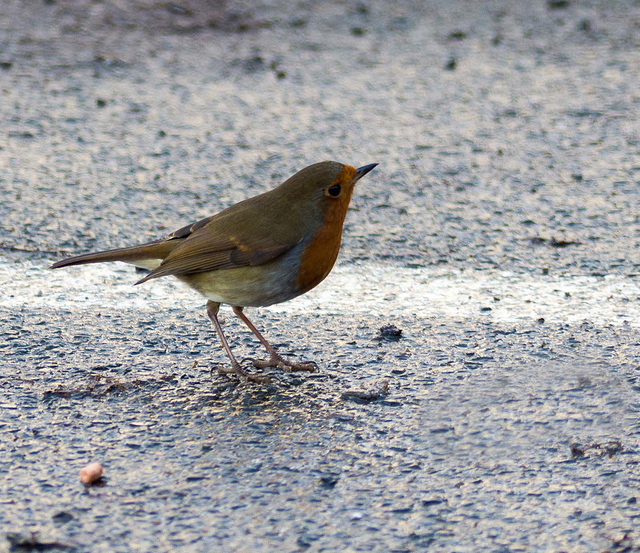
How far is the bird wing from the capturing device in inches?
154

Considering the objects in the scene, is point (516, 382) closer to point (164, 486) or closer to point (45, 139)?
point (164, 486)

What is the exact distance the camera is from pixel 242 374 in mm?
3762

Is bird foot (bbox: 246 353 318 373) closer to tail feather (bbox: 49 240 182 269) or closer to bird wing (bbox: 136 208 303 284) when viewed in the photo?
bird wing (bbox: 136 208 303 284)

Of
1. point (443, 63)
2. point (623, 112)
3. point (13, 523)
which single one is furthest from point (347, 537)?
point (443, 63)

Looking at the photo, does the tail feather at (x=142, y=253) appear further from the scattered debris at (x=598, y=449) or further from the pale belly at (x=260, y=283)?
the scattered debris at (x=598, y=449)

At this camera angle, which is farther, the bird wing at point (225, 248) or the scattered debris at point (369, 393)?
the bird wing at point (225, 248)

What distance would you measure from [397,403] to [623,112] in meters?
3.89

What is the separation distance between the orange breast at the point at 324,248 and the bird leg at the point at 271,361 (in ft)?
0.83

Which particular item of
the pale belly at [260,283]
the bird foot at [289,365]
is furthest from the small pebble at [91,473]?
the pale belly at [260,283]

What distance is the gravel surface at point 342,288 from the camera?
281 cm

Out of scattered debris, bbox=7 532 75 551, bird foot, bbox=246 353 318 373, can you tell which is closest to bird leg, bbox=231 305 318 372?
bird foot, bbox=246 353 318 373

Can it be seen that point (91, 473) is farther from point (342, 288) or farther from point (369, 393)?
point (342, 288)

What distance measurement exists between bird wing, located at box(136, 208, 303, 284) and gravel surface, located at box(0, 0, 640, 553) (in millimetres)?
288

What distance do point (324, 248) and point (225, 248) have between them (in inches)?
15.3
